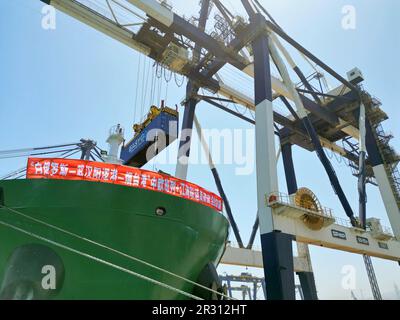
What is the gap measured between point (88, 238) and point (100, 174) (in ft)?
4.79

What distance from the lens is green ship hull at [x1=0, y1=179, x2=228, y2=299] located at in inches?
234

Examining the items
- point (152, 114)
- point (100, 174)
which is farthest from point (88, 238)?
point (152, 114)

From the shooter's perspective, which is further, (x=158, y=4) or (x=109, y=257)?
(x=158, y=4)

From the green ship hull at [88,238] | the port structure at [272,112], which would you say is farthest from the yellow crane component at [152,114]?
the green ship hull at [88,238]

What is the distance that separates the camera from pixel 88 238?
622 cm

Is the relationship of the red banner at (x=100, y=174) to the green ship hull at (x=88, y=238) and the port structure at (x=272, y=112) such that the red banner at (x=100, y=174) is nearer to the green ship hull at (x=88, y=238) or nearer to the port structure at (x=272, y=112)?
the green ship hull at (x=88, y=238)

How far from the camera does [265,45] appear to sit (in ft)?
57.3

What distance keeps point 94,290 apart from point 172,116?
30.4ft

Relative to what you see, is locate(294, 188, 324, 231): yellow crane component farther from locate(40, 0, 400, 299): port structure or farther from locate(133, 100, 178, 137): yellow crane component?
locate(133, 100, 178, 137): yellow crane component

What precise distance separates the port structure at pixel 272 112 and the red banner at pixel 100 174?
7300 millimetres

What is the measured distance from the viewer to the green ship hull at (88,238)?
594 cm
